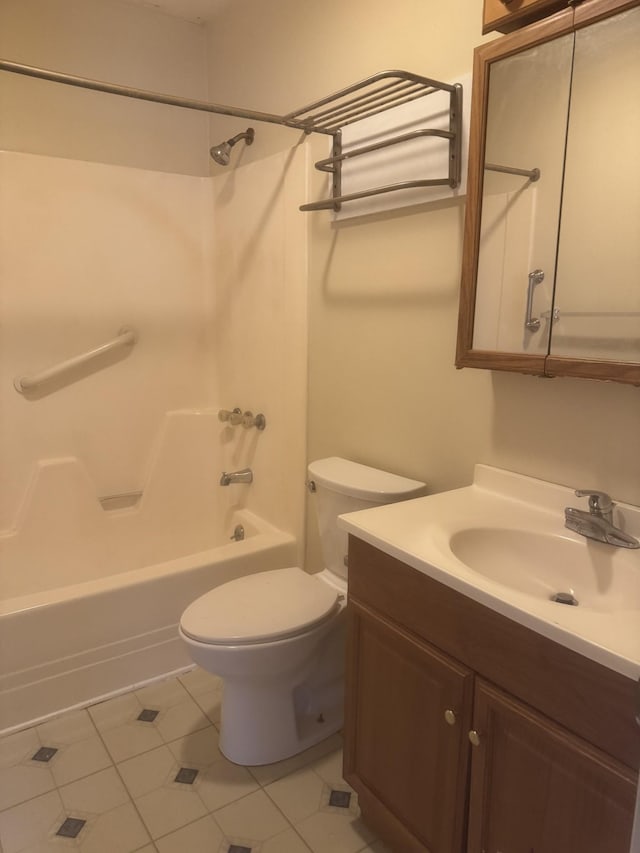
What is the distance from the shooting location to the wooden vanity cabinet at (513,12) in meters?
1.21

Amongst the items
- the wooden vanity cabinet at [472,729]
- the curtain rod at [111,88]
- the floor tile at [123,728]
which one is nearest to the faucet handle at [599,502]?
the wooden vanity cabinet at [472,729]

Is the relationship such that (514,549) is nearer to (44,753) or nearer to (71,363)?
(44,753)

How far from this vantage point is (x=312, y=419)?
220 centimetres

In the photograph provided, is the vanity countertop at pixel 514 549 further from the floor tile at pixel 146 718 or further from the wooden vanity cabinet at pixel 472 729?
the floor tile at pixel 146 718

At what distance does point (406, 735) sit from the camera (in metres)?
1.29

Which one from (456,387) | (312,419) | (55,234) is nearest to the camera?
(456,387)

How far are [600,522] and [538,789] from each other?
51 cm

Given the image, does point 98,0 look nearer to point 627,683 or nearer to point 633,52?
point 633,52

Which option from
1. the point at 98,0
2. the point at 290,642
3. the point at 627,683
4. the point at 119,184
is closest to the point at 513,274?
the point at 627,683

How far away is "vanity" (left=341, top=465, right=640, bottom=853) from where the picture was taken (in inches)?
35.2

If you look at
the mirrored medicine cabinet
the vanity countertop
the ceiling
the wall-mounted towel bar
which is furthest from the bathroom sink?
the ceiling

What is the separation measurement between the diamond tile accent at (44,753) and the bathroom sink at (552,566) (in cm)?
142

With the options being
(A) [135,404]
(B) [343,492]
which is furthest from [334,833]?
(A) [135,404]

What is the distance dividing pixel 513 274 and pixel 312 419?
1.01 meters
